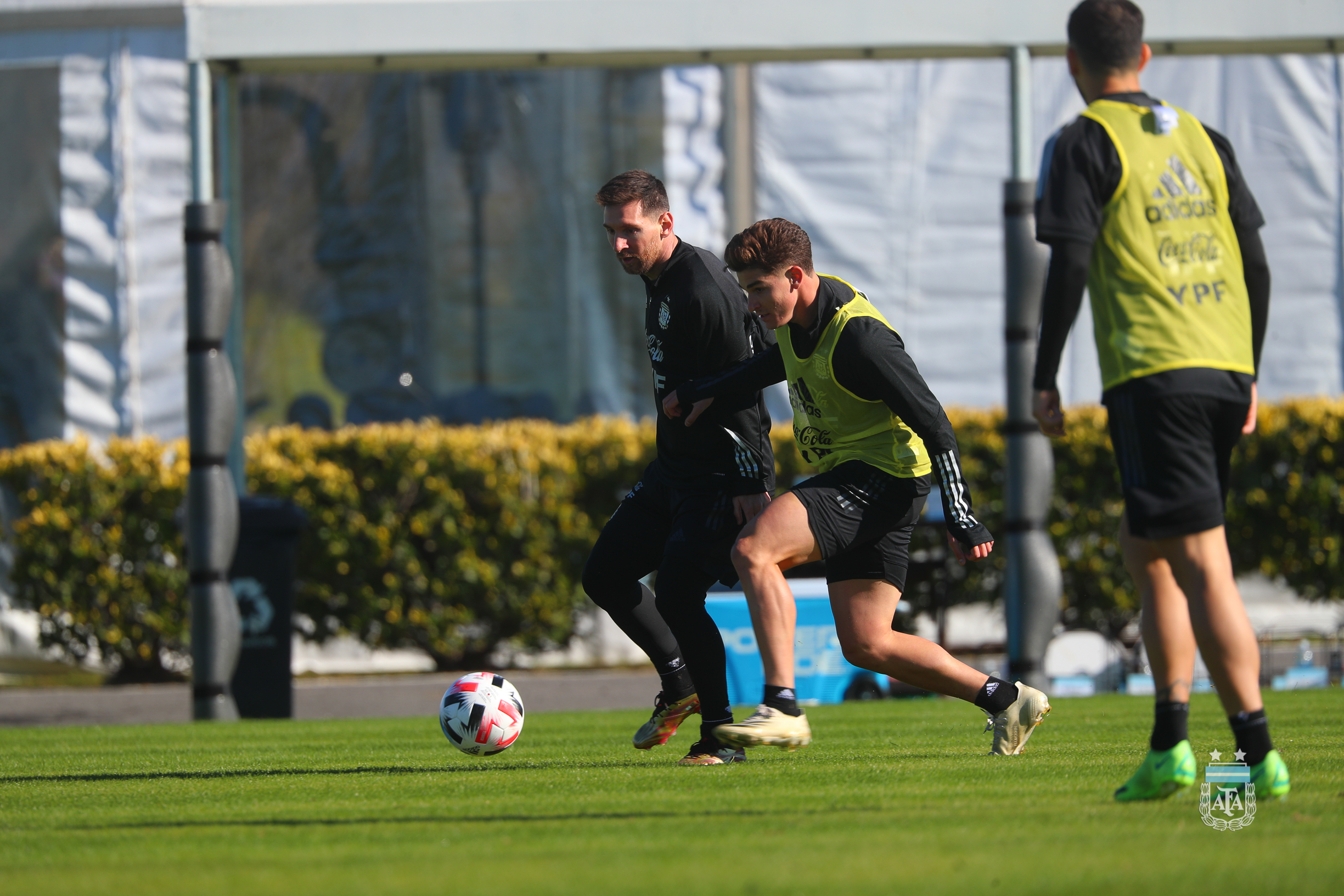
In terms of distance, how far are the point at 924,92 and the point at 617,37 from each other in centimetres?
683

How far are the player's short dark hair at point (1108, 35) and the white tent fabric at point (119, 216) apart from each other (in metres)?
13.4

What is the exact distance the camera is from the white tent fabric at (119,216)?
52.7ft

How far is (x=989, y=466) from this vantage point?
13430 millimetres

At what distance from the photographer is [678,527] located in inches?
228

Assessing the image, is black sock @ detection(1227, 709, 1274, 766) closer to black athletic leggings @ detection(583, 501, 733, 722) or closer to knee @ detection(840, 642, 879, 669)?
knee @ detection(840, 642, 879, 669)

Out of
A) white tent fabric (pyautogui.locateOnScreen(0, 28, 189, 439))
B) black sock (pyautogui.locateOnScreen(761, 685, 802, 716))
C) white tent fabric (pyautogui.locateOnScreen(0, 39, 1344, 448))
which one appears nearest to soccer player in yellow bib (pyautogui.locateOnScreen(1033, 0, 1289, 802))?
black sock (pyautogui.locateOnScreen(761, 685, 802, 716))

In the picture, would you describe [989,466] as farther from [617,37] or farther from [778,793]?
[778,793]

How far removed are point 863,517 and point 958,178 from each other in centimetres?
1185

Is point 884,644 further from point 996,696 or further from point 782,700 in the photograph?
point 782,700

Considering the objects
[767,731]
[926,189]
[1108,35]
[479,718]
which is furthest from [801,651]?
[926,189]

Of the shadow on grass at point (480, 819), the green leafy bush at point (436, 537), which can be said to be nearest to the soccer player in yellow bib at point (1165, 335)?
the shadow on grass at point (480, 819)

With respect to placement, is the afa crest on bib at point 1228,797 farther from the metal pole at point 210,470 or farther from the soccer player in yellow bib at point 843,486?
the metal pole at point 210,470

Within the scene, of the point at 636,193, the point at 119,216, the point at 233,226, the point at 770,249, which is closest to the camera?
the point at 770,249

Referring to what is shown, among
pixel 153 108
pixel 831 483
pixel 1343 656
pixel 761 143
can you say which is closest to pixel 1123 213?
pixel 831 483
